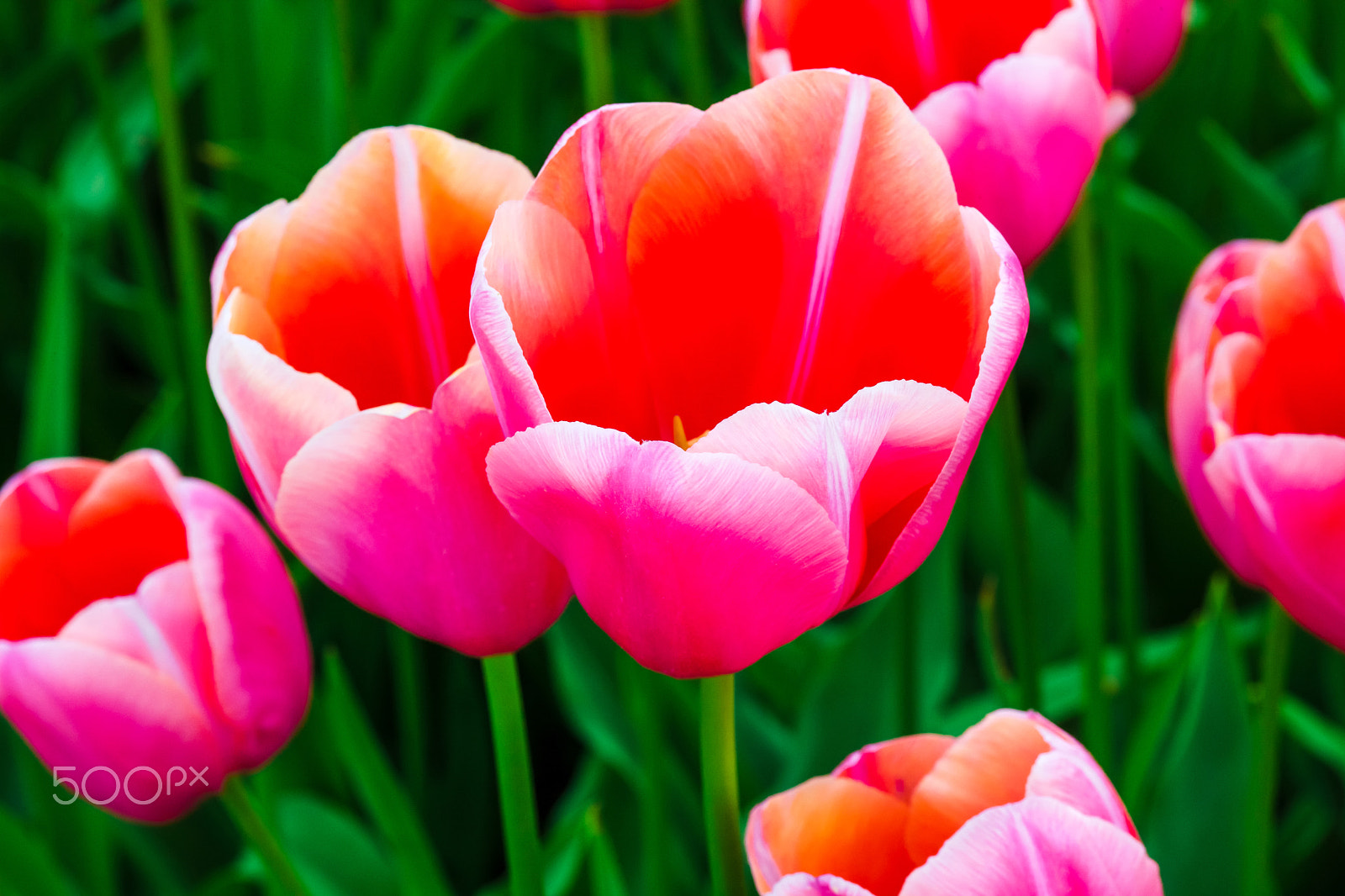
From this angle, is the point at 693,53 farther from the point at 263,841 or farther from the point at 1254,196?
the point at 263,841

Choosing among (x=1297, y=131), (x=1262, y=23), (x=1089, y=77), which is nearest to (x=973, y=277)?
(x=1089, y=77)

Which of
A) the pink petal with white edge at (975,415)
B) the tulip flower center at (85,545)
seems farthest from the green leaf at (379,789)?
the pink petal with white edge at (975,415)

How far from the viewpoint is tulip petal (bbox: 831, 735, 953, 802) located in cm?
31

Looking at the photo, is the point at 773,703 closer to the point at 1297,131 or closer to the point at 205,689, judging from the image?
the point at 205,689

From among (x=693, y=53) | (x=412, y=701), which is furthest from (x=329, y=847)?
(x=693, y=53)

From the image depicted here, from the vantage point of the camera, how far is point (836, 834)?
1.00 ft

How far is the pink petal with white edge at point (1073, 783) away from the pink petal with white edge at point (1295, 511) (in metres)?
0.10

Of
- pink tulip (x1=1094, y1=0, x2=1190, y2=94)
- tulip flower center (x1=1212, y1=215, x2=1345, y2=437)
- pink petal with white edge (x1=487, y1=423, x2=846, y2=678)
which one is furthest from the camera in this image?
pink tulip (x1=1094, y1=0, x2=1190, y2=94)

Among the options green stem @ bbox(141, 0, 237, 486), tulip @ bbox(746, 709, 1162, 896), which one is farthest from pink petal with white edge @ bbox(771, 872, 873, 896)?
green stem @ bbox(141, 0, 237, 486)

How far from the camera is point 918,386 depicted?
10.0 inches

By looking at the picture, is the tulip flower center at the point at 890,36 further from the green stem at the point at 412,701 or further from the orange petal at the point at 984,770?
the green stem at the point at 412,701

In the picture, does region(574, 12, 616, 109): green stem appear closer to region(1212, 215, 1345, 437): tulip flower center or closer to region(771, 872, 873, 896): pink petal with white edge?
region(1212, 215, 1345, 437): tulip flower center

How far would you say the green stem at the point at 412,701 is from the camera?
0.73m

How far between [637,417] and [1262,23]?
83 cm
